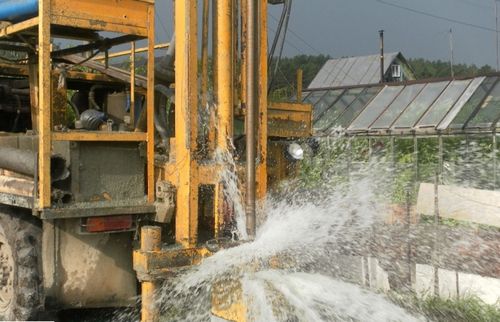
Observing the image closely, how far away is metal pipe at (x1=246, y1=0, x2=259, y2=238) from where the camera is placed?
15.0ft

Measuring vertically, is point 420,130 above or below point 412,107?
below

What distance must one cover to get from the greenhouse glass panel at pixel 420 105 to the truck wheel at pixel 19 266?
35.3ft

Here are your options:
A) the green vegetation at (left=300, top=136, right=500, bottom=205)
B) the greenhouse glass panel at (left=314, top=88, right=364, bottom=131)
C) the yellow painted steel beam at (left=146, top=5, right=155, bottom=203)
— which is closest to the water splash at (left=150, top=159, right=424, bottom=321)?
the yellow painted steel beam at (left=146, top=5, right=155, bottom=203)

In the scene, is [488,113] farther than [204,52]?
Yes

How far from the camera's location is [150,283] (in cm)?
432

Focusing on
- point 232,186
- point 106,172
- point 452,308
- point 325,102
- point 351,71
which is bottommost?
point 452,308

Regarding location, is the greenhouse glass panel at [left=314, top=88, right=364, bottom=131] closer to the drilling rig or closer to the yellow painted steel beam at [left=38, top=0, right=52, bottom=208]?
the drilling rig

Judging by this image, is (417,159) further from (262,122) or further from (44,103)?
(44,103)

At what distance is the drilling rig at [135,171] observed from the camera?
4.35m

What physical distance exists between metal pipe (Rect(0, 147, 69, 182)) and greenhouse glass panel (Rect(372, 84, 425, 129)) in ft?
36.2

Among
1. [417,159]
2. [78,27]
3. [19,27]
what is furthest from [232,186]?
[417,159]

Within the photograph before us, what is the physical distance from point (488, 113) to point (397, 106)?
272cm

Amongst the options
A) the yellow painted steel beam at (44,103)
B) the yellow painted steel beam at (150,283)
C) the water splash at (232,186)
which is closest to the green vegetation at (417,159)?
the water splash at (232,186)

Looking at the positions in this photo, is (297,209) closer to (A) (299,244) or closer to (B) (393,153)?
(A) (299,244)
